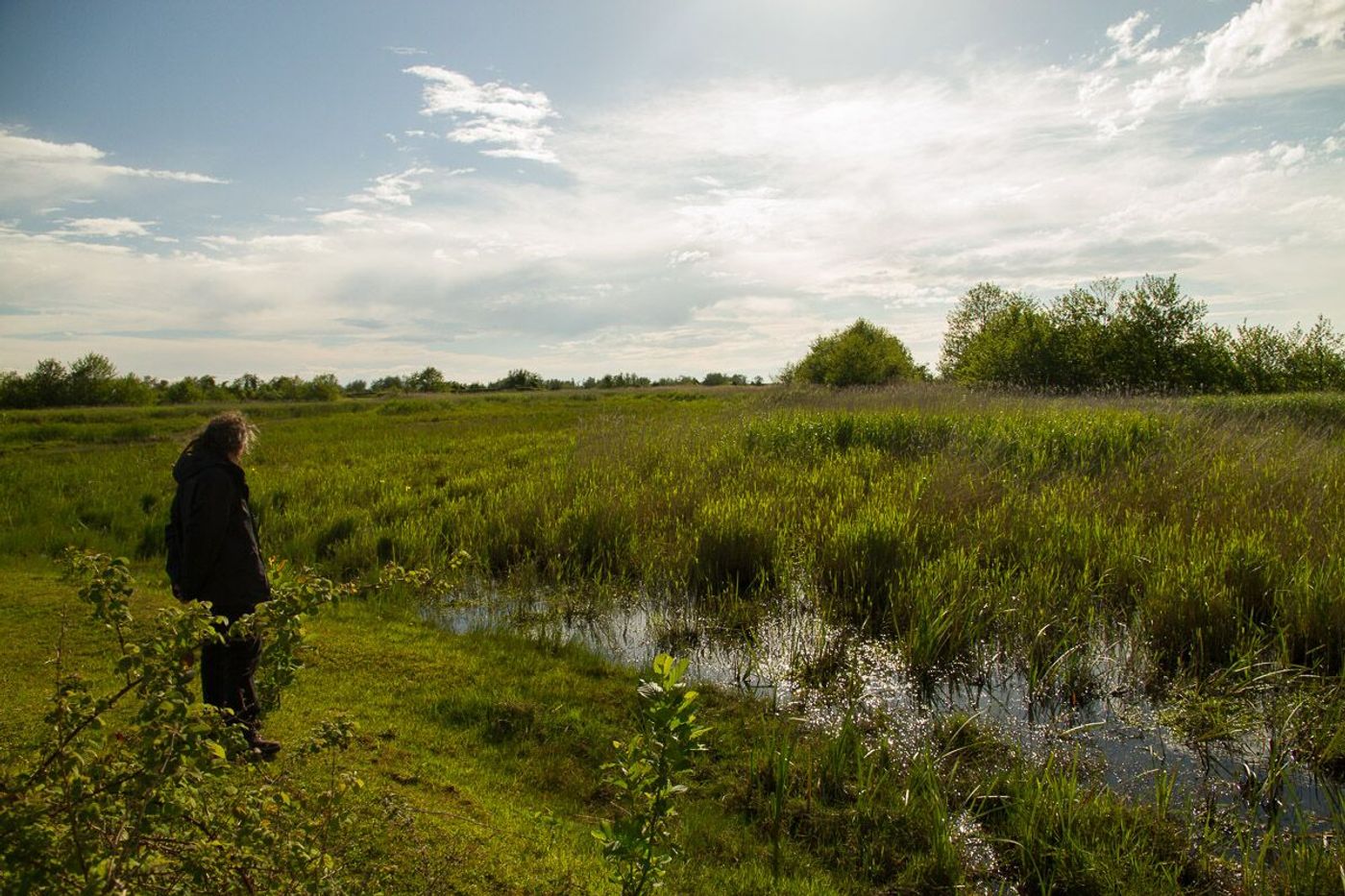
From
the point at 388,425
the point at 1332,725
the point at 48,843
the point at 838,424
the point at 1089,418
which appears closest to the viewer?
the point at 48,843

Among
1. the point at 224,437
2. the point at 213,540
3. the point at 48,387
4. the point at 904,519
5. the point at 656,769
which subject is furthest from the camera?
the point at 48,387

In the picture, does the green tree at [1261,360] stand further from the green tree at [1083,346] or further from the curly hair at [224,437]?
the curly hair at [224,437]

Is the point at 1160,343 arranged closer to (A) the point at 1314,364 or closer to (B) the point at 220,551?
(A) the point at 1314,364

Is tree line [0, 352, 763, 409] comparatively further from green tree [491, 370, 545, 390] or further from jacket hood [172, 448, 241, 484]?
jacket hood [172, 448, 241, 484]

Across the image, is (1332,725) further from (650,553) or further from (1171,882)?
(650,553)

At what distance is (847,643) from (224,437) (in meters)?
5.31

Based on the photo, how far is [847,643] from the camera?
258 inches

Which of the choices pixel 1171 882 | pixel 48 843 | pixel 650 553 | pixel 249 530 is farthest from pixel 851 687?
pixel 48 843

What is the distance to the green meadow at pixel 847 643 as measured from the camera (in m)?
3.73

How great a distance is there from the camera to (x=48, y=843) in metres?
1.58

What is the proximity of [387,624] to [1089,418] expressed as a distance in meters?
13.9

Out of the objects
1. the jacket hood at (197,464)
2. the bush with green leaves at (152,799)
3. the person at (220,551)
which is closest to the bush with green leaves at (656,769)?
the bush with green leaves at (152,799)

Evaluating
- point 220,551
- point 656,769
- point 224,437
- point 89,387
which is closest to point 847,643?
point 656,769

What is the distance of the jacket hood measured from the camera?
4.42 m
